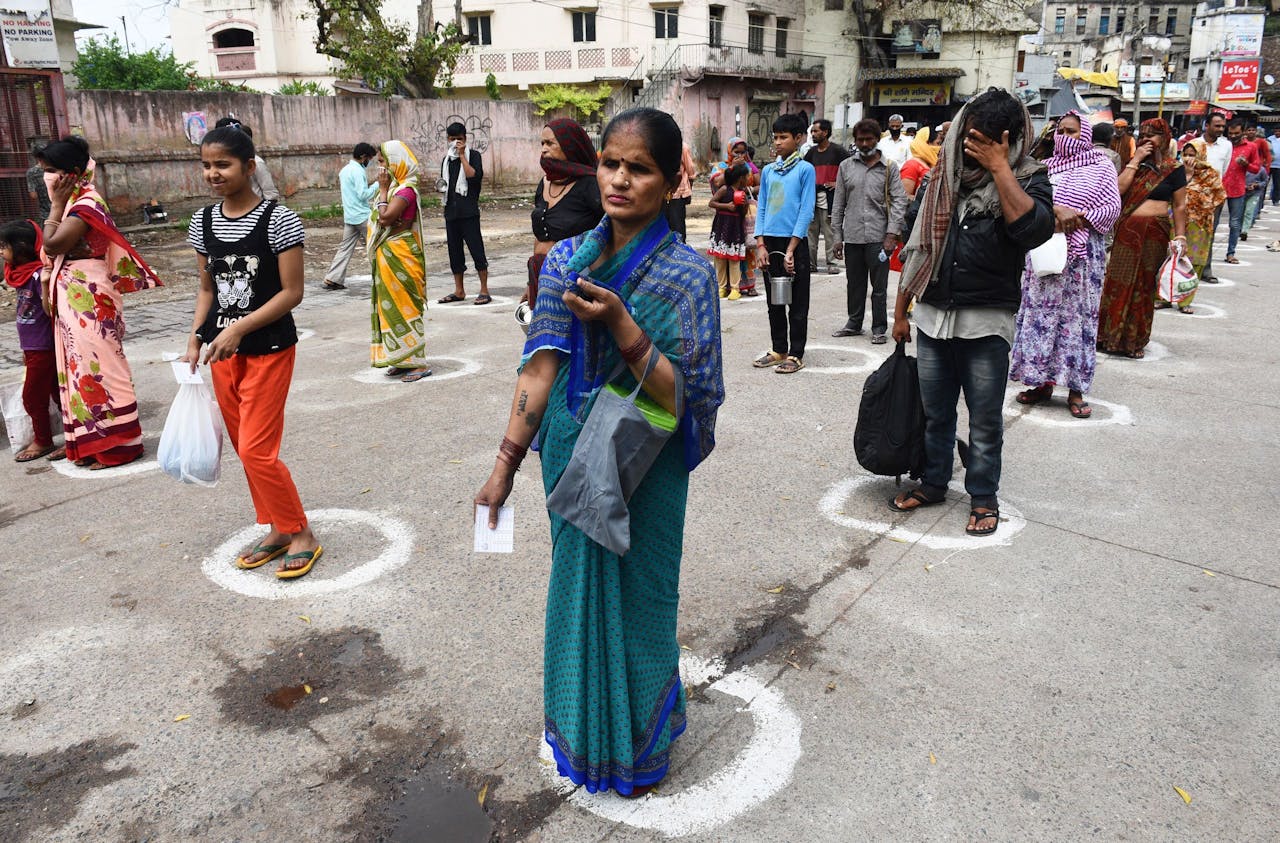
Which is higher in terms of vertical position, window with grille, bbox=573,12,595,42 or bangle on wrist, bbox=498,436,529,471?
window with grille, bbox=573,12,595,42

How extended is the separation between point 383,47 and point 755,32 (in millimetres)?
18771

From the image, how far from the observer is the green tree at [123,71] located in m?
34.1

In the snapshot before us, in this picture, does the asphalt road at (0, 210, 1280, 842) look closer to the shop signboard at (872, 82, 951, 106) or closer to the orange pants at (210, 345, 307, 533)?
the orange pants at (210, 345, 307, 533)

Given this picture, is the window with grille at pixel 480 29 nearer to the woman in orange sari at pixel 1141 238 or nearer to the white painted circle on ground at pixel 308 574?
the woman in orange sari at pixel 1141 238

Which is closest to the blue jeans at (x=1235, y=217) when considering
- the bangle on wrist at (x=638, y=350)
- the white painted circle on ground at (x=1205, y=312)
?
the white painted circle on ground at (x=1205, y=312)

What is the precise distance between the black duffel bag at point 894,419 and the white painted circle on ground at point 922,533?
26 centimetres

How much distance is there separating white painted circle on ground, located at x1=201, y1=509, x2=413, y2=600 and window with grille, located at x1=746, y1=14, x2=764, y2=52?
36.8 meters

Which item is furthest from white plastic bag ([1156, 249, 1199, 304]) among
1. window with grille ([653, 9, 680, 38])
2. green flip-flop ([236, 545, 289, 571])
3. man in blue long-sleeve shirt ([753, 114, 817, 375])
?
window with grille ([653, 9, 680, 38])

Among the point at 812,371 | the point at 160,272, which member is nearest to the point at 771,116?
the point at 160,272

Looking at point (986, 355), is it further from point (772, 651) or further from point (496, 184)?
point (496, 184)

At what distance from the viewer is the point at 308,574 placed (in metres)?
3.84

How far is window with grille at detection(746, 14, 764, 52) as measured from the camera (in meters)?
37.5

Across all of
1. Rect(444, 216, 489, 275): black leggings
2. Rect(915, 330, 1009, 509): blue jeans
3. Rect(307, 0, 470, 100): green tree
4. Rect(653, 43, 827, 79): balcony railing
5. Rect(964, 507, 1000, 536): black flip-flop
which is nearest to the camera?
Rect(915, 330, 1009, 509): blue jeans

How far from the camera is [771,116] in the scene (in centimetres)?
3772
